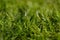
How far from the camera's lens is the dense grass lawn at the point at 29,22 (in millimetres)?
3471

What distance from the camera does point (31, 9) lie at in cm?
434

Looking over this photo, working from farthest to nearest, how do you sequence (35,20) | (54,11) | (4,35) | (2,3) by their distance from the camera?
(2,3) → (54,11) → (35,20) → (4,35)

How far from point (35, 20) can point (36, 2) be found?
1166 millimetres

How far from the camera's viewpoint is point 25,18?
3.89 metres

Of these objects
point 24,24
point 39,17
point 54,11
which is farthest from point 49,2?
point 24,24

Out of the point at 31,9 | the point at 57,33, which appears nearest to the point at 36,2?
the point at 31,9

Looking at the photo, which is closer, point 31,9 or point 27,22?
point 27,22

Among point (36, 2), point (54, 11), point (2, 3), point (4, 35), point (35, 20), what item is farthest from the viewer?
point (36, 2)

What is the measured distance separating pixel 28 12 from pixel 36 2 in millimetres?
790

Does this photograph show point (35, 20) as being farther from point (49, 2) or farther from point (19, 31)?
point (49, 2)

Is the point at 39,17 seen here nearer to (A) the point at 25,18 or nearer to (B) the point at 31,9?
(A) the point at 25,18

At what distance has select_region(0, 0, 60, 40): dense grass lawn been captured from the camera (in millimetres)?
3471

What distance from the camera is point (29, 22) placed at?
12.2 ft

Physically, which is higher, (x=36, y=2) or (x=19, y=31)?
(x=36, y=2)
